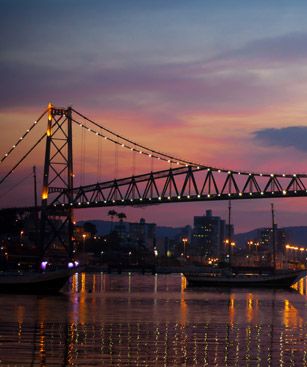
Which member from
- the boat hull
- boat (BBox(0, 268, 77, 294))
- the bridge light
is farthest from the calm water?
the bridge light

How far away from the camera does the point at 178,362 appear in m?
34.8

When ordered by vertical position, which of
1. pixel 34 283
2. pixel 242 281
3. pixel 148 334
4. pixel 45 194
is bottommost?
pixel 148 334

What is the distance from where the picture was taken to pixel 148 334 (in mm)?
44656

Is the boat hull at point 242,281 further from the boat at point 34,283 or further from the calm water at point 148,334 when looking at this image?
the calm water at point 148,334

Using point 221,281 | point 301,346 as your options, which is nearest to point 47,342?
point 301,346

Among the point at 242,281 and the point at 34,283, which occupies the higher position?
the point at 242,281

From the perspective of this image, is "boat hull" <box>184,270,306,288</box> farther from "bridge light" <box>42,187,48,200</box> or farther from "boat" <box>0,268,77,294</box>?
"boat" <box>0,268,77,294</box>

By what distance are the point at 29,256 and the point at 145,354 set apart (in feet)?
403

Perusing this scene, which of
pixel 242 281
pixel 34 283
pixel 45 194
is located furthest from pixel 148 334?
pixel 45 194

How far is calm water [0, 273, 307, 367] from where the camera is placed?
3534cm

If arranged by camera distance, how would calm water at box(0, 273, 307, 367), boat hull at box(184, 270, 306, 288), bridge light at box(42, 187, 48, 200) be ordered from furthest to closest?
1. bridge light at box(42, 187, 48, 200)
2. boat hull at box(184, 270, 306, 288)
3. calm water at box(0, 273, 307, 367)

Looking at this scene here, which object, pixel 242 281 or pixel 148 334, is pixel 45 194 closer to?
pixel 242 281

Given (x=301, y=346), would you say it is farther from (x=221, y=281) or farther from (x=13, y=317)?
(x=221, y=281)

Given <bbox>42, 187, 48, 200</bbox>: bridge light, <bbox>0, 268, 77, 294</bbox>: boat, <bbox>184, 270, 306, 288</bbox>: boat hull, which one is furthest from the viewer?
<bbox>42, 187, 48, 200</bbox>: bridge light
